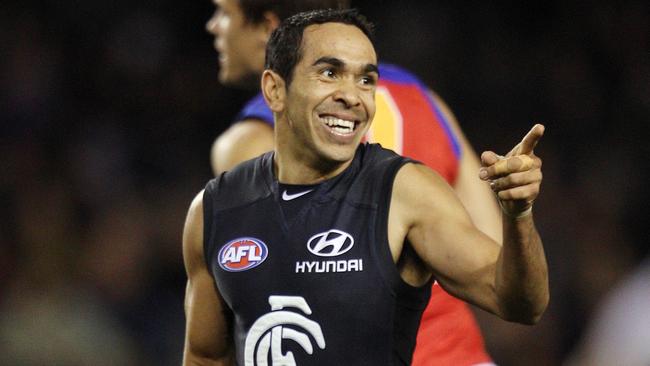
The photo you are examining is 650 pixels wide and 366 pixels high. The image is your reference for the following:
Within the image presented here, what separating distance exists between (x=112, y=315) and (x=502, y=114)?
11.0ft

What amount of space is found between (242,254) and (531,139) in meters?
0.96

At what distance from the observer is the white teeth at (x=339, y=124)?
3195mm

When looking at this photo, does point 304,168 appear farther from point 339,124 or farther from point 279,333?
point 279,333

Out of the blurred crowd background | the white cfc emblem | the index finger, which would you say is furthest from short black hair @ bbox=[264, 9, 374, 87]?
the blurred crowd background

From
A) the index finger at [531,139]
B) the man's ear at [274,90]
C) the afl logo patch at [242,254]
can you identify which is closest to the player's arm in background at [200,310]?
the afl logo patch at [242,254]

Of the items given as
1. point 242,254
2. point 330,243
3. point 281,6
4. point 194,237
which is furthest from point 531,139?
point 281,6

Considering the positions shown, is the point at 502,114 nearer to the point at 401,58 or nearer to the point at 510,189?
the point at 401,58

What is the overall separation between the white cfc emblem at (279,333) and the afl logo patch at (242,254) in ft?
0.40

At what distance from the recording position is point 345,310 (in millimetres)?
3059

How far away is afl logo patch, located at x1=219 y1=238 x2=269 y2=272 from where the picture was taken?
127 inches

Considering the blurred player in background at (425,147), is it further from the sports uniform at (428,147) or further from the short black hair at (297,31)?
the short black hair at (297,31)

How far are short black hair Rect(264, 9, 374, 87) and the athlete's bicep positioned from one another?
0.45 meters

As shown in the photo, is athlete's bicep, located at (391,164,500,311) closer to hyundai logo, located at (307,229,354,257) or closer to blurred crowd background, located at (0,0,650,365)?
hyundai logo, located at (307,229,354,257)

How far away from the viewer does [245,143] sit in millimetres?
3867
